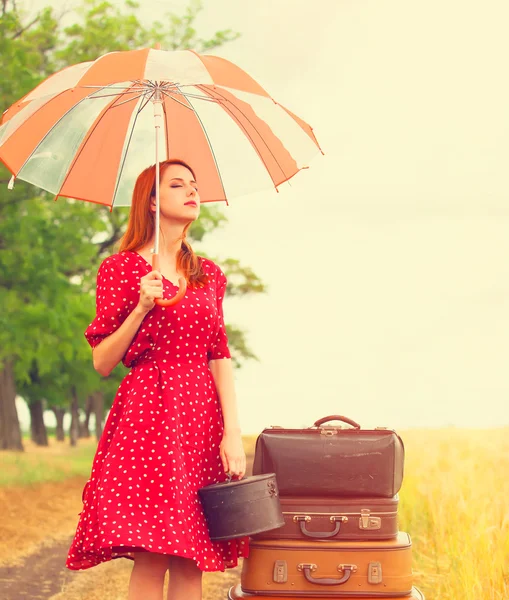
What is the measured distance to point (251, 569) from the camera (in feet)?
13.4

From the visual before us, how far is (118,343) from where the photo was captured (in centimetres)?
363

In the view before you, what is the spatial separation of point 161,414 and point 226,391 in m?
0.35

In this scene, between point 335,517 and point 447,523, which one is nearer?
point 335,517

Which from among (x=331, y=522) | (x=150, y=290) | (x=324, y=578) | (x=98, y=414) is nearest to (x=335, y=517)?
(x=331, y=522)

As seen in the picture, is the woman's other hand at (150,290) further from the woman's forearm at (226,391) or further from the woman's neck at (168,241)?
the woman's forearm at (226,391)

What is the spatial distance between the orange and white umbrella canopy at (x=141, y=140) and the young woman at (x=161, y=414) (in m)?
0.68

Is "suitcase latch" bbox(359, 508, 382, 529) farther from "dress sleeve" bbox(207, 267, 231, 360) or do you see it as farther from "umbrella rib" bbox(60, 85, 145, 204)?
"umbrella rib" bbox(60, 85, 145, 204)

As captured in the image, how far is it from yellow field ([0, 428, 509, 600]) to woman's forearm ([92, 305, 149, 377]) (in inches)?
109

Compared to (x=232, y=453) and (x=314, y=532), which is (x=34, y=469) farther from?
(x=232, y=453)

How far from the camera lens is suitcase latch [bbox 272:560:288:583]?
13.4 feet

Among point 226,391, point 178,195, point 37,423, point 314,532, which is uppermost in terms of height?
point 178,195

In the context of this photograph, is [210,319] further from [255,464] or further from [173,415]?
[255,464]

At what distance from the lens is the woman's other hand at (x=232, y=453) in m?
3.70

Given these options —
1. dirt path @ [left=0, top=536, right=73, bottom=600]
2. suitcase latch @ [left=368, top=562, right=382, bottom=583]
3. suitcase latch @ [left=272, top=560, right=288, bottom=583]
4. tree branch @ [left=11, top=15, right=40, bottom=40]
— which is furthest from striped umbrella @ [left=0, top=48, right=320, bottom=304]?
tree branch @ [left=11, top=15, right=40, bottom=40]
